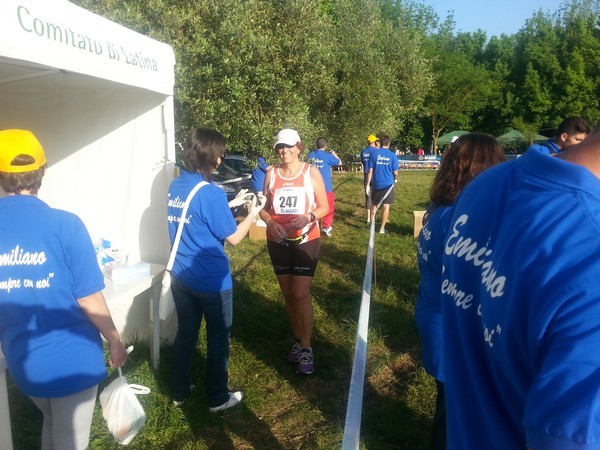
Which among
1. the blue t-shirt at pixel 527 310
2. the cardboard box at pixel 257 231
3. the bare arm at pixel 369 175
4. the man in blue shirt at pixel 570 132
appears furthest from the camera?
the bare arm at pixel 369 175

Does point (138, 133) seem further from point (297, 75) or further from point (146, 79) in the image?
point (297, 75)

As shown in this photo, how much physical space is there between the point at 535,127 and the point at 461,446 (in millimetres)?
46028

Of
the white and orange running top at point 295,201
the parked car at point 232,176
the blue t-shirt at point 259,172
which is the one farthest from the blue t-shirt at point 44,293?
the parked car at point 232,176

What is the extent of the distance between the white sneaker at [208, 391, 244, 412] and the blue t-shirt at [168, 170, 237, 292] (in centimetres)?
90

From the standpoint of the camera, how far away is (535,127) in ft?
136

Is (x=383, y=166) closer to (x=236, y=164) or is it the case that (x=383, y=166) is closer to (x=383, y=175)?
(x=383, y=175)

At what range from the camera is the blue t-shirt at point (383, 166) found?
9430 mm

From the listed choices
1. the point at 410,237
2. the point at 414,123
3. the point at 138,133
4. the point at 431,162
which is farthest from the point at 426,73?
the point at 414,123

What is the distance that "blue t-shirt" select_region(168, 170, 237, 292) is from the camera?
3.12 metres

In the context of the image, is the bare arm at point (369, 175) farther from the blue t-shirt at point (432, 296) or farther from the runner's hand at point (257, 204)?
the blue t-shirt at point (432, 296)

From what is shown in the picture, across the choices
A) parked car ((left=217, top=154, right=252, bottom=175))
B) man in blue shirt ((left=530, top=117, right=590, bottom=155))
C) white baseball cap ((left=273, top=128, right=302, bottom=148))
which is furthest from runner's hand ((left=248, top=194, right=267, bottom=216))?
parked car ((left=217, top=154, right=252, bottom=175))

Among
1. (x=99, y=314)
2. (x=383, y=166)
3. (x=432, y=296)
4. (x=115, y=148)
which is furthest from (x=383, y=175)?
(x=99, y=314)

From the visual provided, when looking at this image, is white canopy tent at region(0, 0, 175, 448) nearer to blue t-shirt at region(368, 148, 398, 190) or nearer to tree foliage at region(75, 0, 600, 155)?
tree foliage at region(75, 0, 600, 155)

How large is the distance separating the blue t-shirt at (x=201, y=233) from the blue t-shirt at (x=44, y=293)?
108 centimetres
